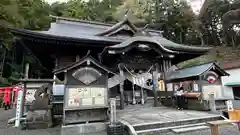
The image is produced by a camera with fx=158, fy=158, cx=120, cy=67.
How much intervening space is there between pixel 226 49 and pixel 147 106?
21990mm

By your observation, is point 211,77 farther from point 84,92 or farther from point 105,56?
point 84,92

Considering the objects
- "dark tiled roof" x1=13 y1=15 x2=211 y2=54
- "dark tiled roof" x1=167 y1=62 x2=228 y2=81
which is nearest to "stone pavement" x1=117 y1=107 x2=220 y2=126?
"dark tiled roof" x1=167 y1=62 x2=228 y2=81

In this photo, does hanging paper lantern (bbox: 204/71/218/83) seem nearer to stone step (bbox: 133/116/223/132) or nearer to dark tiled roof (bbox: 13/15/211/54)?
stone step (bbox: 133/116/223/132)

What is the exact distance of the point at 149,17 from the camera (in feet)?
84.2

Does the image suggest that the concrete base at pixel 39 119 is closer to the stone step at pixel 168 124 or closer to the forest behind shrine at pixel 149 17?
the stone step at pixel 168 124

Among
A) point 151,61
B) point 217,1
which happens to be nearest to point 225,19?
point 217,1

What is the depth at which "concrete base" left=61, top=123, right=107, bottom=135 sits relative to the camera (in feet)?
15.5

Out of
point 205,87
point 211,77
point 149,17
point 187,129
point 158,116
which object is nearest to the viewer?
point 187,129

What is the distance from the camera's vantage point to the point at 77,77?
512cm

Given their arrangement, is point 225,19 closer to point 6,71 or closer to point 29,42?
point 29,42

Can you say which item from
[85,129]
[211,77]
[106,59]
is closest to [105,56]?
[106,59]

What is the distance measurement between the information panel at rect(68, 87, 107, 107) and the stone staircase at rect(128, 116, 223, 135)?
1.39m

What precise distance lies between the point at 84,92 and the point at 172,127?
2.96m

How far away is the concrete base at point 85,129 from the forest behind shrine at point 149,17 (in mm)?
17904
